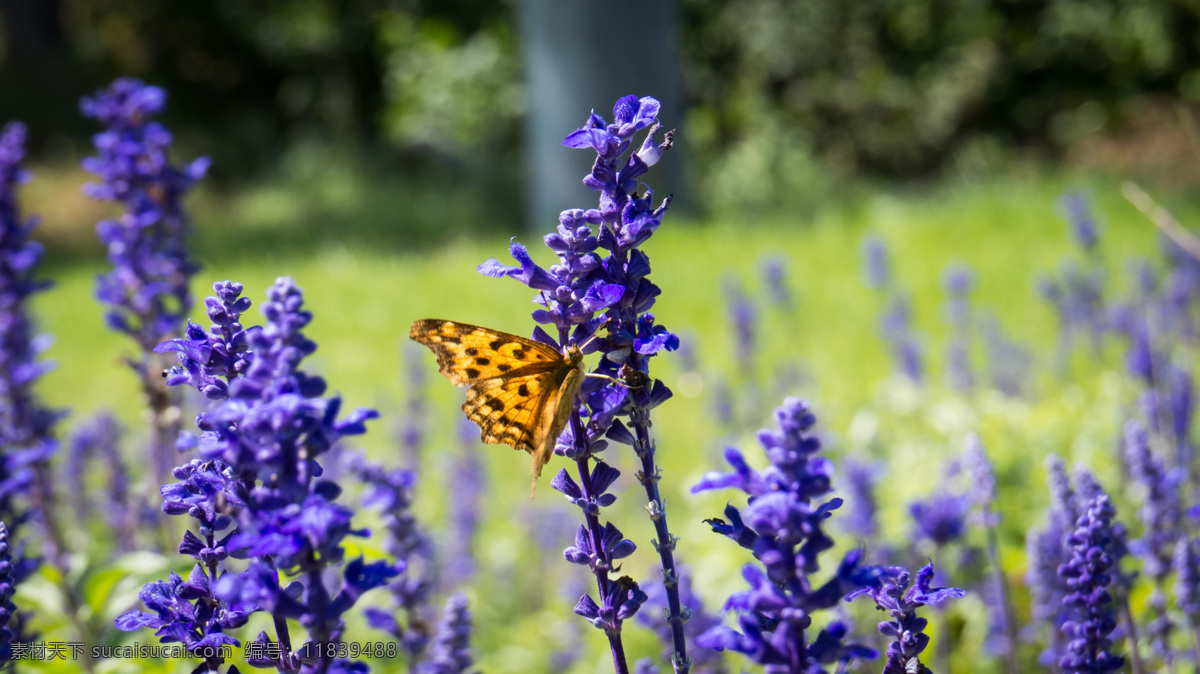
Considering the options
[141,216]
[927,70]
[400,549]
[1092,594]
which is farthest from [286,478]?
[927,70]

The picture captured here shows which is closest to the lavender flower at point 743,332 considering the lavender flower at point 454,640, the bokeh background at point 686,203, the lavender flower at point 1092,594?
the bokeh background at point 686,203

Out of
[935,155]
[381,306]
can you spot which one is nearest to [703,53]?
[935,155]

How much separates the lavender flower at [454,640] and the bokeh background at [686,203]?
0.65m

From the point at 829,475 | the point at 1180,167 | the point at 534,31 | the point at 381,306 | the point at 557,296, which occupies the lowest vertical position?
the point at 829,475

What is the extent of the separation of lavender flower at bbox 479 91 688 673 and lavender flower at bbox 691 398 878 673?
0.27 m

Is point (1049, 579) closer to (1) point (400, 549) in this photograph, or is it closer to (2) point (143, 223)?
(1) point (400, 549)

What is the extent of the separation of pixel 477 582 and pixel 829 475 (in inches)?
139

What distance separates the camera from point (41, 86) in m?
20.2

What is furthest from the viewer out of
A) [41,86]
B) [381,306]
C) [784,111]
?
[41,86]

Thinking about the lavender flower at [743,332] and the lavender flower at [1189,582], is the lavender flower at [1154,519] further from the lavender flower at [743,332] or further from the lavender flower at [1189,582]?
the lavender flower at [743,332]

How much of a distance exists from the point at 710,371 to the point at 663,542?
4.67 meters

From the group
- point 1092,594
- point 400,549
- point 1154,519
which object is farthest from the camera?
point 400,549

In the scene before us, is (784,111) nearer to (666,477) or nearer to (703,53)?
(703,53)

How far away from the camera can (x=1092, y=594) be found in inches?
61.8
